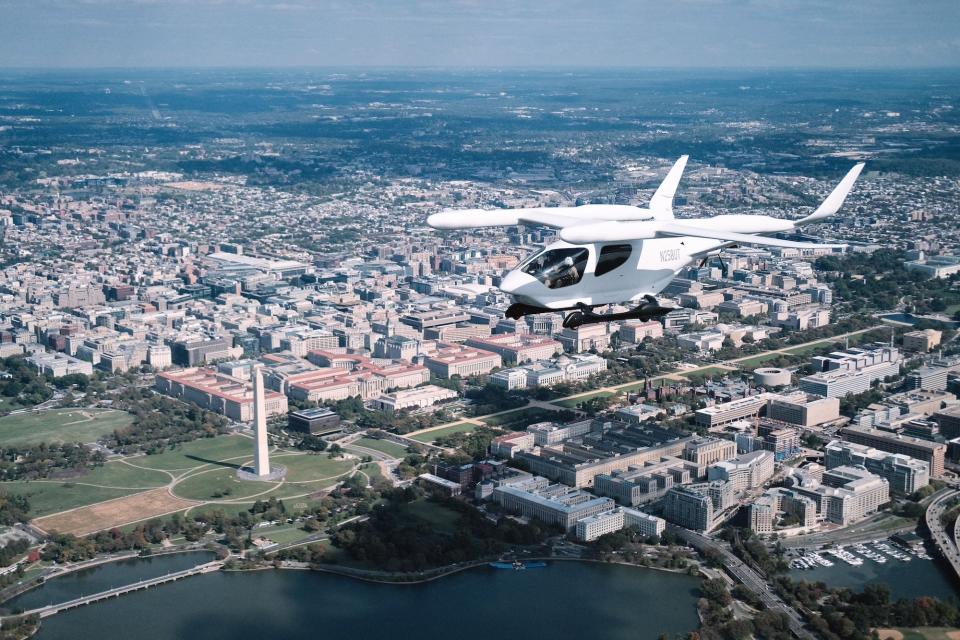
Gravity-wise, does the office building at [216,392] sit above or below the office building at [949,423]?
below

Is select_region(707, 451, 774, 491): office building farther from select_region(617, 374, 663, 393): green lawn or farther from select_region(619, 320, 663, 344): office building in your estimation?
select_region(619, 320, 663, 344): office building

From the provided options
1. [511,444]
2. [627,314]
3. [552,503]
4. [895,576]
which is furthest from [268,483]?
[627,314]

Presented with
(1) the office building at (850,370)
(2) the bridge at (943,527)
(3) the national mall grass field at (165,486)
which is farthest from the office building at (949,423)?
(3) the national mall grass field at (165,486)

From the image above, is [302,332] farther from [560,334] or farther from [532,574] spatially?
[532,574]

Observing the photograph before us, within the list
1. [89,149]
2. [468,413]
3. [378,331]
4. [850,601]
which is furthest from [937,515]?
[89,149]

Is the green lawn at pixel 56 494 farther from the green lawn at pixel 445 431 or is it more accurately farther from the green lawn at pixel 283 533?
the green lawn at pixel 445 431
